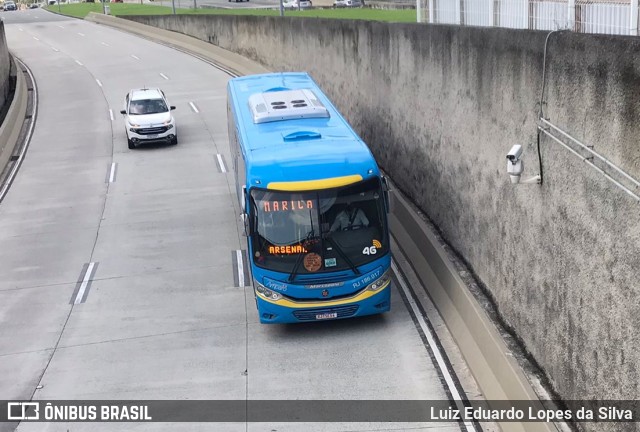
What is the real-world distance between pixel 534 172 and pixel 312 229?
4.11 metres

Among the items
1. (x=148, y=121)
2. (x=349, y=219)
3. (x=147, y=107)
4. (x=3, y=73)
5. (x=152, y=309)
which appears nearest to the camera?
(x=349, y=219)

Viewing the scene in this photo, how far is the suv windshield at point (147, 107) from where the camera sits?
3122cm

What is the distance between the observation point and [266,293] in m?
14.9

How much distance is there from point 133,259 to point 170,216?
322 cm

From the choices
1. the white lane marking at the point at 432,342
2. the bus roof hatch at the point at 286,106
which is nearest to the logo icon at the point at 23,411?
the white lane marking at the point at 432,342

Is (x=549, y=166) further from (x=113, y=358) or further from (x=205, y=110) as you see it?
(x=205, y=110)

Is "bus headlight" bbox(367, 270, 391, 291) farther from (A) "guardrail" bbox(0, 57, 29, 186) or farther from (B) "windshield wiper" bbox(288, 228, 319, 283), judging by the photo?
(A) "guardrail" bbox(0, 57, 29, 186)

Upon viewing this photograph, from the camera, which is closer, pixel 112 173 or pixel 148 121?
pixel 112 173

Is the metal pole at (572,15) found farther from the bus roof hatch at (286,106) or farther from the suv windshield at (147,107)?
the suv windshield at (147,107)

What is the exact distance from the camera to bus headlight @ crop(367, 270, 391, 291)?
14.9 metres

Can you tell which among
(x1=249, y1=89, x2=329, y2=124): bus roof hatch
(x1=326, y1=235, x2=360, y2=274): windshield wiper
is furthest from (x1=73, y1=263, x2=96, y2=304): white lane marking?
(x1=326, y1=235, x2=360, y2=274): windshield wiper

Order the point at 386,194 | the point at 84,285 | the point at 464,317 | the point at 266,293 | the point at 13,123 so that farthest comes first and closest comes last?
1. the point at 13,123
2. the point at 84,285
3. the point at 386,194
4. the point at 266,293
5. the point at 464,317

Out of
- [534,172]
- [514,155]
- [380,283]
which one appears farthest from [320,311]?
A: [514,155]

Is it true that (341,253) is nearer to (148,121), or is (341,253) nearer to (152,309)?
(152,309)
